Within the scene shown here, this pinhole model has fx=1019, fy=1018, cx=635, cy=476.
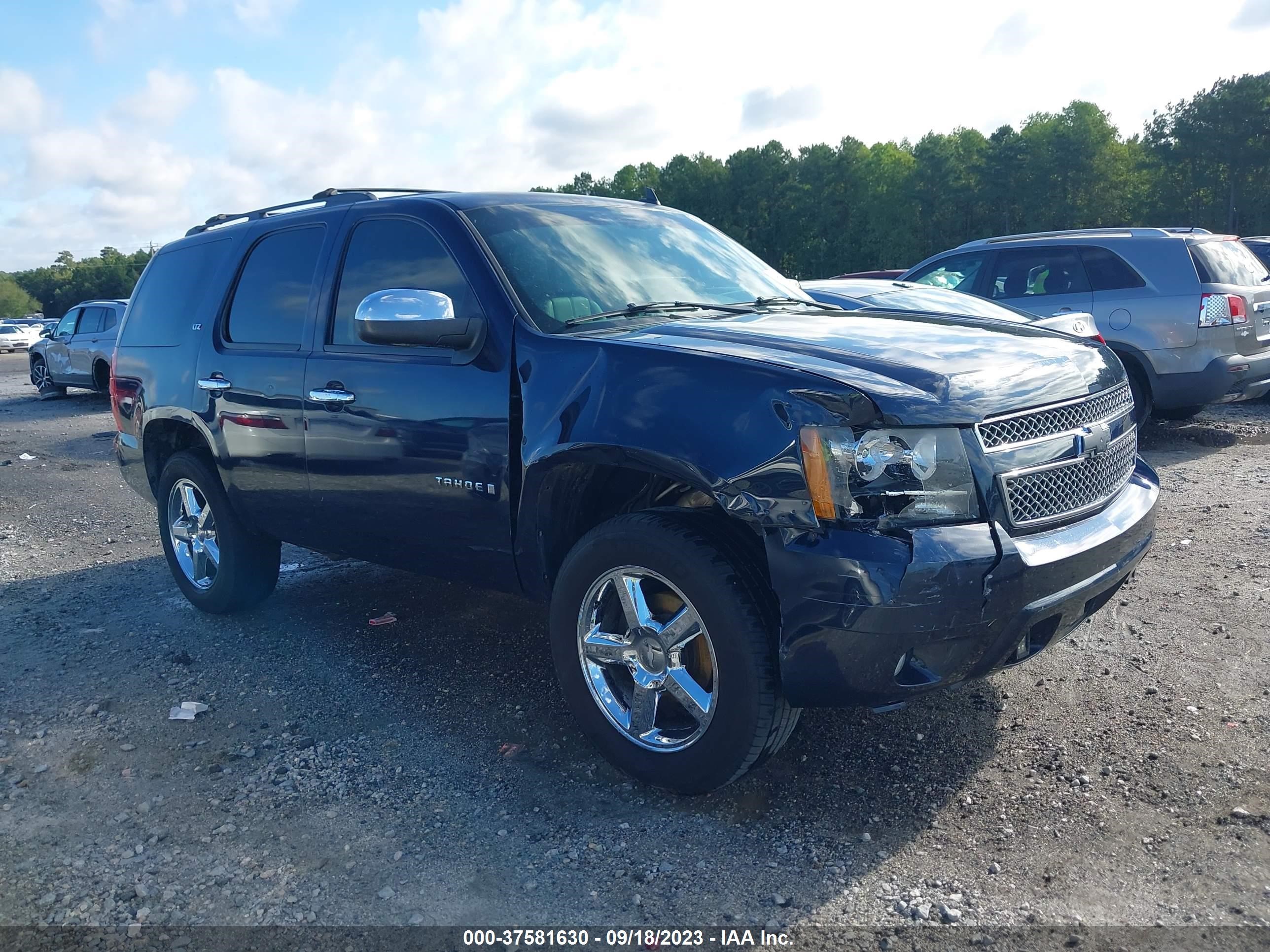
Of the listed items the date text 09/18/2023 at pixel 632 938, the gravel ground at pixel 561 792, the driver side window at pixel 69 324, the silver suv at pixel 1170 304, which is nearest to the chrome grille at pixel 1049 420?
the gravel ground at pixel 561 792

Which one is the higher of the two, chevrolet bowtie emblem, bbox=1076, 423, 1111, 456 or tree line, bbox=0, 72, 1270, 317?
tree line, bbox=0, 72, 1270, 317

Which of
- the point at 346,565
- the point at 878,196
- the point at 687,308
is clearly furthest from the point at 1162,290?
the point at 878,196

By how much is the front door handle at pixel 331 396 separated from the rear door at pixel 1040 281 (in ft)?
22.8

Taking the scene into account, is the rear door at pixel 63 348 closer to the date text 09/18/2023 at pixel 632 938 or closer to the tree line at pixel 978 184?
the date text 09/18/2023 at pixel 632 938

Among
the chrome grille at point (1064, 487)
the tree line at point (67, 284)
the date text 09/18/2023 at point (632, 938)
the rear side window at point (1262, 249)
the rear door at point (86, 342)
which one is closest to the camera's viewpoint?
the date text 09/18/2023 at point (632, 938)

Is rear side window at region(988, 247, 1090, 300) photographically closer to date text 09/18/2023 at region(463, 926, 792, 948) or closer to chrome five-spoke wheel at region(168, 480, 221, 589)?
chrome five-spoke wheel at region(168, 480, 221, 589)

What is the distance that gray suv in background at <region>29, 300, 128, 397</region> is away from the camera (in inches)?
686

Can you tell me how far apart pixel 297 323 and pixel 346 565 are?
2.31m

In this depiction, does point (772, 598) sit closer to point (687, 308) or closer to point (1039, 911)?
point (1039, 911)

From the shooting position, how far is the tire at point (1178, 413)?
9375mm

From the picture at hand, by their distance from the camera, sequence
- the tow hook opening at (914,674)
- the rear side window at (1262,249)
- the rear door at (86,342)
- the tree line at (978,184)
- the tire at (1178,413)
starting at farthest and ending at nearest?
the tree line at (978,184), the rear door at (86,342), the rear side window at (1262,249), the tire at (1178,413), the tow hook opening at (914,674)

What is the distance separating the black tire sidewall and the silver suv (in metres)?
6.78

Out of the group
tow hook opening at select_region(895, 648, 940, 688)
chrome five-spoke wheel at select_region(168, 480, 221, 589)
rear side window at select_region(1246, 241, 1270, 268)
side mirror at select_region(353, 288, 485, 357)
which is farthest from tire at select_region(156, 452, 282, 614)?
rear side window at select_region(1246, 241, 1270, 268)

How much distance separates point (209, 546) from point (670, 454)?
3.41 m
